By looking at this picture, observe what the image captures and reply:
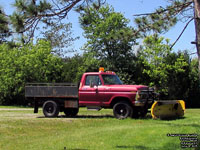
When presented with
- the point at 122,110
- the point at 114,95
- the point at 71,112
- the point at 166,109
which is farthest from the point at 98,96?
the point at 166,109

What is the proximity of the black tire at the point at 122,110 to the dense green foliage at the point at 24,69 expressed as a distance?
1828cm

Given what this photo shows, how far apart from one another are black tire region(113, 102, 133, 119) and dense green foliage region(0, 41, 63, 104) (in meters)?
18.3

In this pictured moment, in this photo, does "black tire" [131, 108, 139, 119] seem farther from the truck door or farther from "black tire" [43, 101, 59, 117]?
"black tire" [43, 101, 59, 117]

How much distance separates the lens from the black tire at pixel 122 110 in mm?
14273

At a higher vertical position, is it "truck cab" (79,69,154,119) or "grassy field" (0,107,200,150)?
"truck cab" (79,69,154,119)

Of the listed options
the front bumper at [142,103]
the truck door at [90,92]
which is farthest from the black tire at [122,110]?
the truck door at [90,92]

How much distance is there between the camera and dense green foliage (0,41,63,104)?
31.5 metres

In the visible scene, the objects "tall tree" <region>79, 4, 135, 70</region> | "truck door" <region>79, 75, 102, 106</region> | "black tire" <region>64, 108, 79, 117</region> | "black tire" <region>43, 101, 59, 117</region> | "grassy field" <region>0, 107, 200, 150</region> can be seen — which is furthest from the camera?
"tall tree" <region>79, 4, 135, 70</region>

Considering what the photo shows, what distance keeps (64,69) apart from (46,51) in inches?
108

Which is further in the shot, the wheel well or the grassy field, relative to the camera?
the wheel well

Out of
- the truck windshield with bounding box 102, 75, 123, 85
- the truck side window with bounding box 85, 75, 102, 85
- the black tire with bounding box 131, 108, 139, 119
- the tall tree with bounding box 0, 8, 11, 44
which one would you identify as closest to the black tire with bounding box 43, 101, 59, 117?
the truck side window with bounding box 85, 75, 102, 85

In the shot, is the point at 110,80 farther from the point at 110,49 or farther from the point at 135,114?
the point at 110,49

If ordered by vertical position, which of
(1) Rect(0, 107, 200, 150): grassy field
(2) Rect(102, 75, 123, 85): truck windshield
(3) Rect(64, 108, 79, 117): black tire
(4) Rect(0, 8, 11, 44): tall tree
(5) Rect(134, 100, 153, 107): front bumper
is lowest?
(1) Rect(0, 107, 200, 150): grassy field

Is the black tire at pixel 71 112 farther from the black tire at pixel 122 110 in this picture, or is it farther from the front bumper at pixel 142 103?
the front bumper at pixel 142 103
